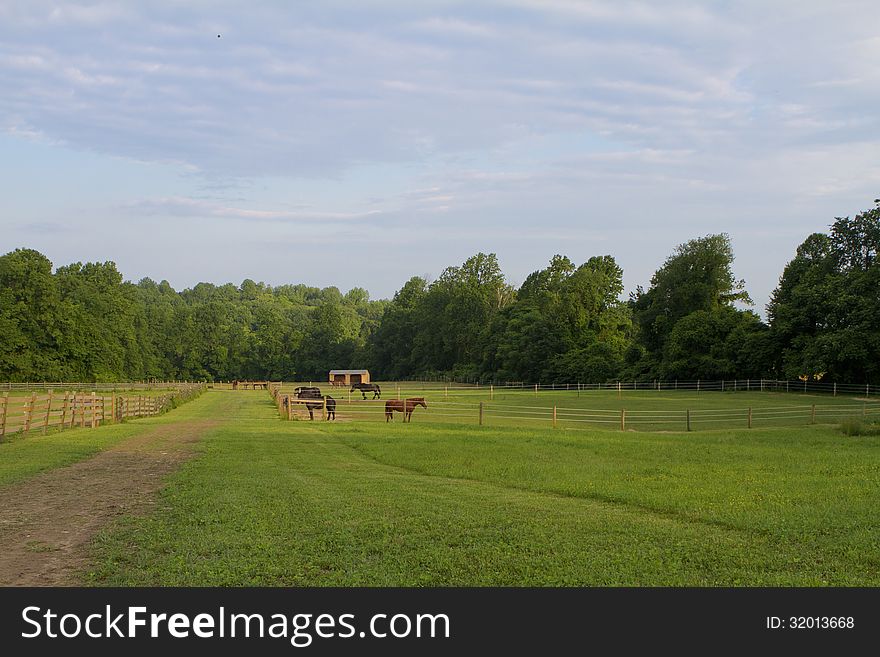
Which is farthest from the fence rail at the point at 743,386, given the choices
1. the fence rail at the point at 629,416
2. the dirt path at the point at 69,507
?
the dirt path at the point at 69,507

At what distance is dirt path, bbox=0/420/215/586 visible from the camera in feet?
23.3

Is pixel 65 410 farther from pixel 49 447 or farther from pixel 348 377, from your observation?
pixel 348 377

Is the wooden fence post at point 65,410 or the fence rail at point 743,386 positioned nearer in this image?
the wooden fence post at point 65,410

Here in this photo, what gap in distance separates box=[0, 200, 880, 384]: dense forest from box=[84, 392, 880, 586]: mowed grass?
1845 inches

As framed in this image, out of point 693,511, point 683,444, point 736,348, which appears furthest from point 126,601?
point 736,348

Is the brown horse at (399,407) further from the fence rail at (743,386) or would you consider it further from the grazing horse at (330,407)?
the fence rail at (743,386)

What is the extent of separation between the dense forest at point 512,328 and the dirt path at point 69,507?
171 feet

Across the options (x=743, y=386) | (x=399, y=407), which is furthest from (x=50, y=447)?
(x=743, y=386)

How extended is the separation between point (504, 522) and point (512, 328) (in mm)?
89819

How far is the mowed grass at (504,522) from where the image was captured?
6762mm

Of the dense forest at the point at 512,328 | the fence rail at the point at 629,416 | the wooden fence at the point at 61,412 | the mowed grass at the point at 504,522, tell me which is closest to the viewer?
the mowed grass at the point at 504,522

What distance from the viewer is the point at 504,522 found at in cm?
902

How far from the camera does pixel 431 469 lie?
50.5ft

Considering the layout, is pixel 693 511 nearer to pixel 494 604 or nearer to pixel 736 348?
pixel 494 604
